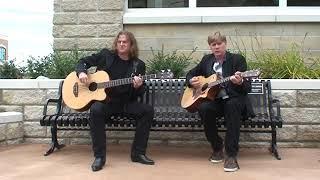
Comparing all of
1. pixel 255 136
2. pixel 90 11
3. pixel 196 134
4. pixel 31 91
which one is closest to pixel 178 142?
pixel 196 134

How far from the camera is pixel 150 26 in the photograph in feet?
27.7

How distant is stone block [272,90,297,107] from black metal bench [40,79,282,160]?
0.50ft

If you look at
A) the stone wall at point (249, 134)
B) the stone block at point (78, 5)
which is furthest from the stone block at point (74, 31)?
the stone wall at point (249, 134)

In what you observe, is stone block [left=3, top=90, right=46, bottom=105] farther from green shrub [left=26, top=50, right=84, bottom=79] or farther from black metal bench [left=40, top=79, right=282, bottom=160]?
green shrub [left=26, top=50, right=84, bottom=79]

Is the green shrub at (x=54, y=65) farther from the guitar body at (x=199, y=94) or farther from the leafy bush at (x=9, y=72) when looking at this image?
the guitar body at (x=199, y=94)

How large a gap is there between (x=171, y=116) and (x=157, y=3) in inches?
114

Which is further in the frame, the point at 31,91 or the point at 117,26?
the point at 117,26

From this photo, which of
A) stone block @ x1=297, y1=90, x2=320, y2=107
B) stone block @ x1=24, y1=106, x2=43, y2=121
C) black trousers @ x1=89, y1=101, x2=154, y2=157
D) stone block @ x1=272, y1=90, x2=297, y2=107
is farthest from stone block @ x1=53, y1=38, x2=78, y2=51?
stone block @ x1=297, y1=90, x2=320, y2=107

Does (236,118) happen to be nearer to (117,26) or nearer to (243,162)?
(243,162)

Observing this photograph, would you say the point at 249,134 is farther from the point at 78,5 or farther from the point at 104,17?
the point at 78,5

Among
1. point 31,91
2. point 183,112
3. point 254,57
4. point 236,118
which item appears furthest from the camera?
point 254,57

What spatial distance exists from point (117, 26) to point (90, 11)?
1.56ft

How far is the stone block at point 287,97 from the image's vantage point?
268 inches

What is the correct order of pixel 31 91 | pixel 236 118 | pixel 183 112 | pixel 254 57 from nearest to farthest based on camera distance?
pixel 236 118
pixel 183 112
pixel 31 91
pixel 254 57
